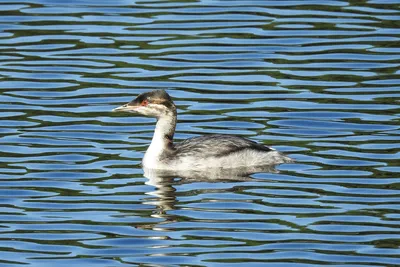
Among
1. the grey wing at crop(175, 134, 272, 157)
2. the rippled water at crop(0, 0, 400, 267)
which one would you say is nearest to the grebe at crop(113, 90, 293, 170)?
the grey wing at crop(175, 134, 272, 157)

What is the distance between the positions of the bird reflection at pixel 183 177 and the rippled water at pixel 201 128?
0.06m

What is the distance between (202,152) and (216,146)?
0.66ft

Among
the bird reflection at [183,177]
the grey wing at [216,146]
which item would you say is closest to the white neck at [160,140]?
the bird reflection at [183,177]

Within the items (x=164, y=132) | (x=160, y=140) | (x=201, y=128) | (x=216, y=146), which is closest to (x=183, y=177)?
(x=216, y=146)

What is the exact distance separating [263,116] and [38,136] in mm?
3369

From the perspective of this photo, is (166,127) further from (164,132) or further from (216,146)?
(216,146)

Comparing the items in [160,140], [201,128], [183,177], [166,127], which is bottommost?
[183,177]

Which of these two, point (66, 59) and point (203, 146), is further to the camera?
point (66, 59)

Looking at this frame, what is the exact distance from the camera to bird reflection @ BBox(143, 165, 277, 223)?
18905 millimetres

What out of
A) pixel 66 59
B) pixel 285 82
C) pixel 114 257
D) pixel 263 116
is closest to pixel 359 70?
pixel 285 82

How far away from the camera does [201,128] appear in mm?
22297

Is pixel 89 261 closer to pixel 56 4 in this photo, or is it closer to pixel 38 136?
pixel 38 136

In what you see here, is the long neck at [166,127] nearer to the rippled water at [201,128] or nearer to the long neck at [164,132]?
the long neck at [164,132]

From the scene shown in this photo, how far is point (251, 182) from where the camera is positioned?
19.5 m
